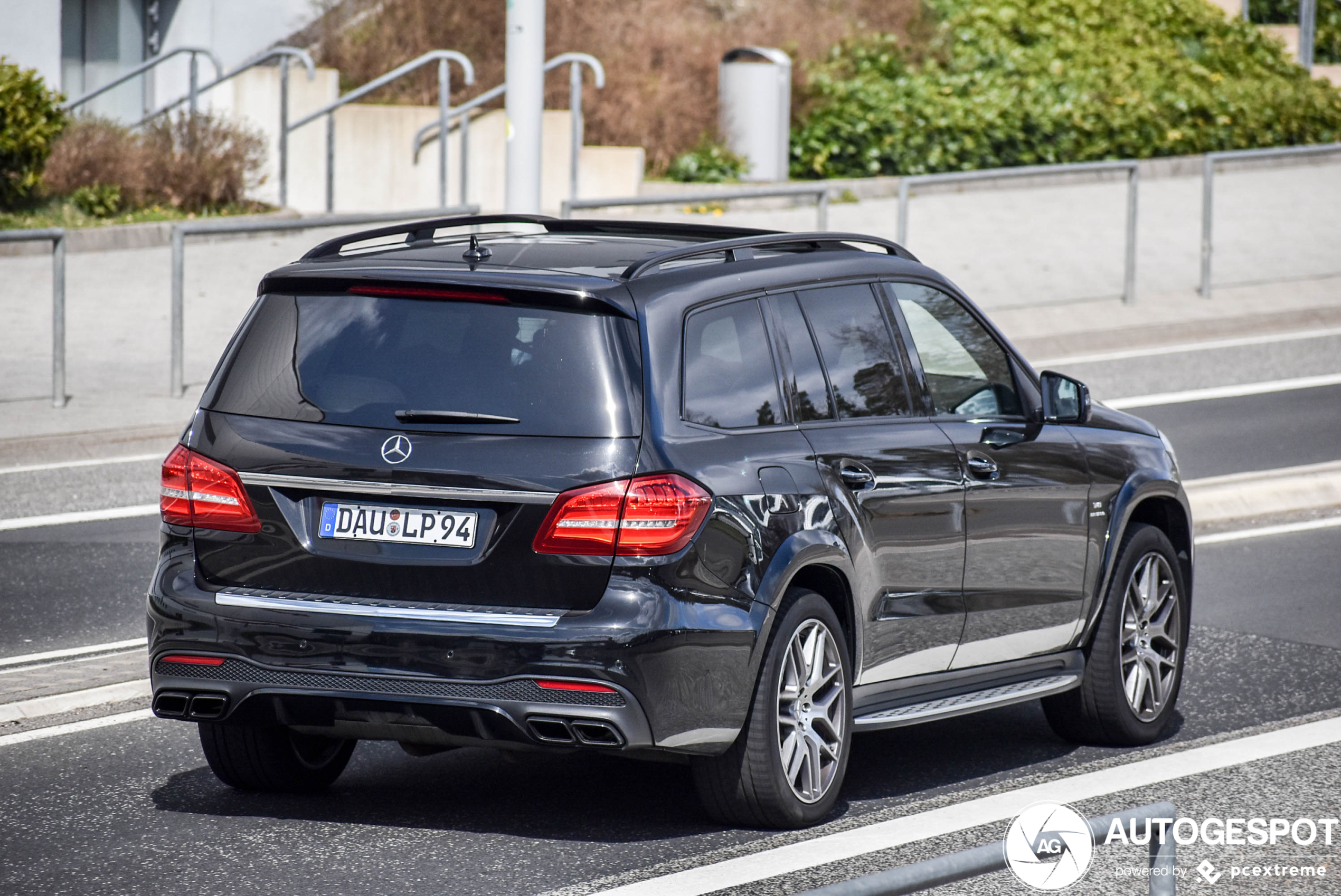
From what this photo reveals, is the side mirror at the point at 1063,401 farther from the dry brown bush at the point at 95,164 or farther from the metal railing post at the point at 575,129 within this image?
the dry brown bush at the point at 95,164

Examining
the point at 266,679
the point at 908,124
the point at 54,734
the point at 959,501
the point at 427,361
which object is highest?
the point at 908,124

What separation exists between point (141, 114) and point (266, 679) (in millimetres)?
23902

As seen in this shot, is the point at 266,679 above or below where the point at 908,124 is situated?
below

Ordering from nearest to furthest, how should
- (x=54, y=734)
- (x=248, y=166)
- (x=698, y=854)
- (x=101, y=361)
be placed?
1. (x=698, y=854)
2. (x=54, y=734)
3. (x=101, y=361)
4. (x=248, y=166)

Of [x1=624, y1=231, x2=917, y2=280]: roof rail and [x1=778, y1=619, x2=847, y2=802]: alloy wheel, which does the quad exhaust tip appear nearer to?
[x1=778, y1=619, x2=847, y2=802]: alloy wheel

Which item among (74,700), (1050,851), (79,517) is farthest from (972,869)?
(79,517)

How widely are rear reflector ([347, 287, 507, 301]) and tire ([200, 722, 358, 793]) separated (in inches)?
50.7

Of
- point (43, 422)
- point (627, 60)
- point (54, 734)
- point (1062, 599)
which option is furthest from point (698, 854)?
point (627, 60)

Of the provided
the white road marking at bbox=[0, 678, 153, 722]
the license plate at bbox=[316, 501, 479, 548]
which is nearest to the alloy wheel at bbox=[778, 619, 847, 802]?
the license plate at bbox=[316, 501, 479, 548]

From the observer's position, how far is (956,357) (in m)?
6.77

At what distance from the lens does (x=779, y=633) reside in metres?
5.67

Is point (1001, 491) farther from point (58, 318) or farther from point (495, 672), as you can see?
point (58, 318)

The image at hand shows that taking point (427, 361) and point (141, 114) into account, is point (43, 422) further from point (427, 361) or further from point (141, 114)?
point (141, 114)

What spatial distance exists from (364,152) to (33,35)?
4948 mm
